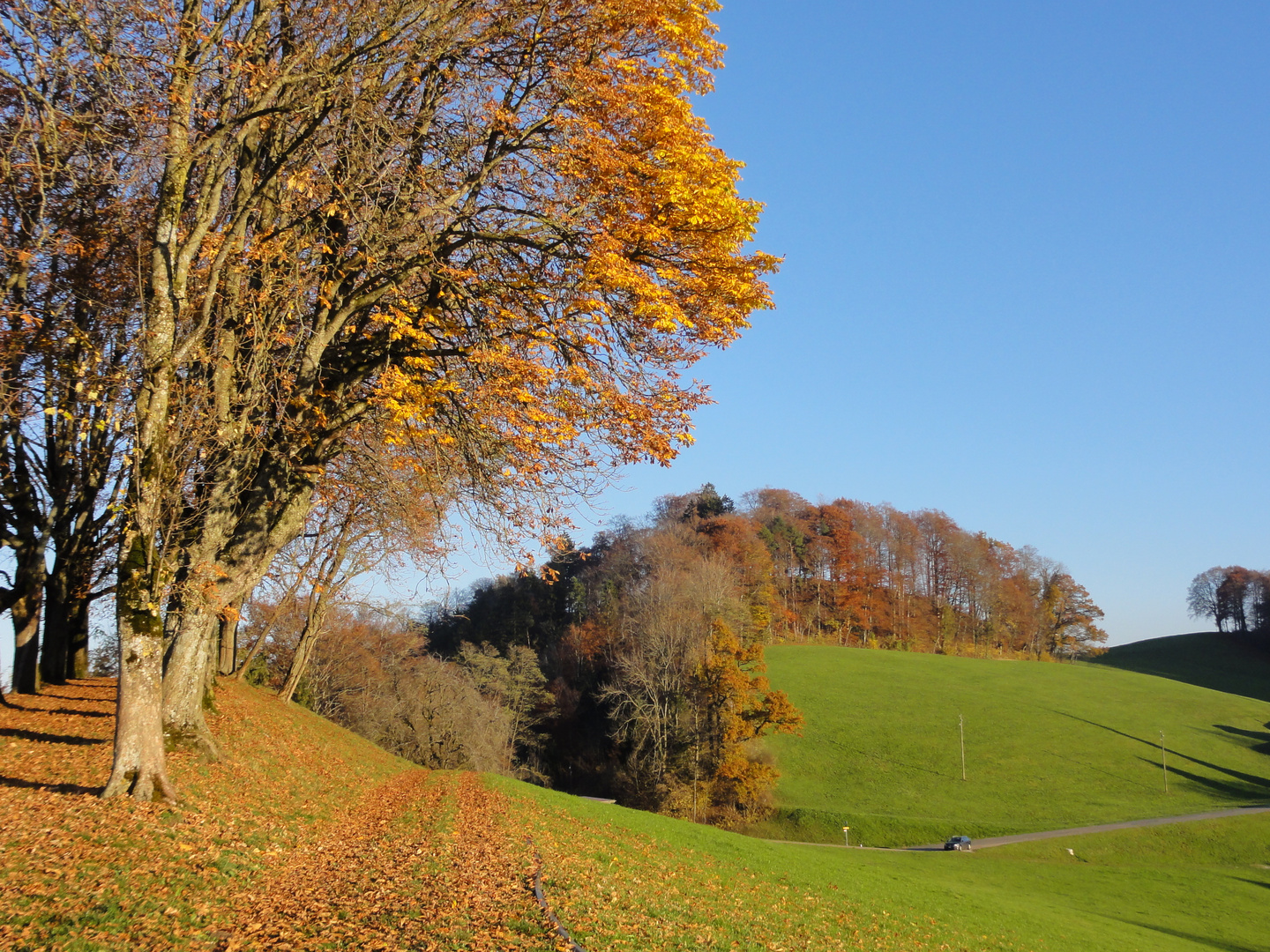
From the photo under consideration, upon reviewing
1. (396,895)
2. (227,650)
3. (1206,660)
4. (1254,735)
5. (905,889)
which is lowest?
(1254,735)

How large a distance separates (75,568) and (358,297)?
11959 millimetres

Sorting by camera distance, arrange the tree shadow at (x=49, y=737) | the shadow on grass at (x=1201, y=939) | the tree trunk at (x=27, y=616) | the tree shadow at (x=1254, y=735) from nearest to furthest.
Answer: the tree shadow at (x=49, y=737) < the tree trunk at (x=27, y=616) < the shadow on grass at (x=1201, y=939) < the tree shadow at (x=1254, y=735)

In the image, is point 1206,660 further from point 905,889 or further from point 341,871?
point 341,871

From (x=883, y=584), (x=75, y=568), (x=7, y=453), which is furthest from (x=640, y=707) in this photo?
(x=883, y=584)

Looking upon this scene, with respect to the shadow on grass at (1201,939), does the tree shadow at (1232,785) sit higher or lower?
lower

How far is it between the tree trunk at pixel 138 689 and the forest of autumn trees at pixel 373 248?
0.54 metres

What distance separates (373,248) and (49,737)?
9721 mm

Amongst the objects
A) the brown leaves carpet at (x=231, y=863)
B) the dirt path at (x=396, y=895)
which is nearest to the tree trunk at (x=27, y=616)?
the brown leaves carpet at (x=231, y=863)

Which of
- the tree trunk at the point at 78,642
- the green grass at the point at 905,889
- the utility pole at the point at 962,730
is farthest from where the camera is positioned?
the utility pole at the point at 962,730

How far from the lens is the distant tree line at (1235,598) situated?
109750 millimetres

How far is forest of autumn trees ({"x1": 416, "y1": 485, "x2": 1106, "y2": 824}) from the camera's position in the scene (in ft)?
156

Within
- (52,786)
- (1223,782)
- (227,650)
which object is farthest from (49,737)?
(1223,782)

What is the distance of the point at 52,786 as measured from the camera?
9.62 meters

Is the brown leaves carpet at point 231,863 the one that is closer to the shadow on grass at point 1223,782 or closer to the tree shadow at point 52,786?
the tree shadow at point 52,786
